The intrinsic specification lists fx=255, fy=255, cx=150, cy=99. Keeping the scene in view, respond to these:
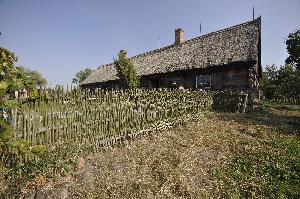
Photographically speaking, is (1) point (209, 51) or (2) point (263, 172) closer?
(2) point (263, 172)

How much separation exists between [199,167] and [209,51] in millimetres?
14613

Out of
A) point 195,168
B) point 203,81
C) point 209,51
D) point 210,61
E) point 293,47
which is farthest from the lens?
point 293,47

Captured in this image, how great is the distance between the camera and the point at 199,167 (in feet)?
21.5

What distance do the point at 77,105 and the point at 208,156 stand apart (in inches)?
153

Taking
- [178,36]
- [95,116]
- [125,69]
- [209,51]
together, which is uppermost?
[178,36]

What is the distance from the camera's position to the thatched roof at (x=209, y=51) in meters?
17.3

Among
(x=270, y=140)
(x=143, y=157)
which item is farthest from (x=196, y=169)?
(x=270, y=140)

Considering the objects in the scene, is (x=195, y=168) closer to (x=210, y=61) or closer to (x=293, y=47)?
(x=210, y=61)

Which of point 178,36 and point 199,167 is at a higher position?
point 178,36

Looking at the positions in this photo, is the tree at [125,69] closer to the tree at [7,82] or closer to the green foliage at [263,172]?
the green foliage at [263,172]

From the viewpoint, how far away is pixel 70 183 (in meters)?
5.55

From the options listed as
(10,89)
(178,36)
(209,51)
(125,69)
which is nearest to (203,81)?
(209,51)

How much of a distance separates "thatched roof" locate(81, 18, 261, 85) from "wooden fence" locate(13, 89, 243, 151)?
28.0 ft

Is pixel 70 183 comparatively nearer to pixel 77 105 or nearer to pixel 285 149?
pixel 77 105
